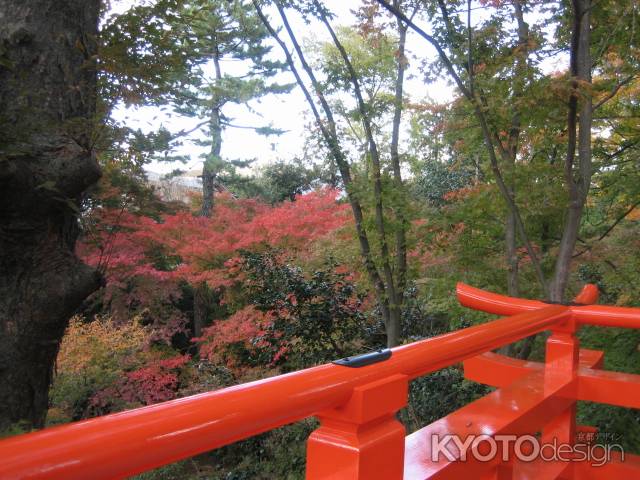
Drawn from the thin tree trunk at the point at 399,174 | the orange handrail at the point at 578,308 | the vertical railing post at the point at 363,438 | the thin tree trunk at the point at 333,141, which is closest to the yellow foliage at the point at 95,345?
the thin tree trunk at the point at 333,141

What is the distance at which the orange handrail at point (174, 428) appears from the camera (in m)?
0.38

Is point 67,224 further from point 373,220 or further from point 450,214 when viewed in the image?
point 450,214

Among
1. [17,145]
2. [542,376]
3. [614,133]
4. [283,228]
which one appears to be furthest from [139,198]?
[542,376]

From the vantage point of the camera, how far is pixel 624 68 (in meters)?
3.23

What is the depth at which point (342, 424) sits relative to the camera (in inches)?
27.5

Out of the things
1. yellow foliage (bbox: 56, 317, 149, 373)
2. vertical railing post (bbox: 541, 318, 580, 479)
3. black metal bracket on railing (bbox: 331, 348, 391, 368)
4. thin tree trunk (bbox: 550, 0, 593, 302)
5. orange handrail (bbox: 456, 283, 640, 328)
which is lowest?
yellow foliage (bbox: 56, 317, 149, 373)

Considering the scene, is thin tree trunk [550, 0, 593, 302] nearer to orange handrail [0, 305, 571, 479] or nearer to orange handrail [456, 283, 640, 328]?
orange handrail [456, 283, 640, 328]

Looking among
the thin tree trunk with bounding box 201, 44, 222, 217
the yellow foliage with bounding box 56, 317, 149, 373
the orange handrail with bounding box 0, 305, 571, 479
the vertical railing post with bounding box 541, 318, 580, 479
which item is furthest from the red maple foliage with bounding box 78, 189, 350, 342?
the orange handrail with bounding box 0, 305, 571, 479

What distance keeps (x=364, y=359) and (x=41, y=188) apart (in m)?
2.36

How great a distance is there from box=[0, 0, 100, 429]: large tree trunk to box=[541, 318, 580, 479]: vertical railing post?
7.39 feet

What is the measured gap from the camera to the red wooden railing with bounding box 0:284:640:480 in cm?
40

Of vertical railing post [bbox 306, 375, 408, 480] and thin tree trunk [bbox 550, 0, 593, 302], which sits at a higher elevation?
thin tree trunk [bbox 550, 0, 593, 302]

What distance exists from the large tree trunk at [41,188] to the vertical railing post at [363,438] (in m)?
2.23

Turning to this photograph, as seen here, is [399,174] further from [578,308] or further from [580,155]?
[578,308]
